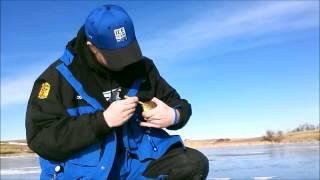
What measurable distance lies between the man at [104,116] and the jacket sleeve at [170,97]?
1cm

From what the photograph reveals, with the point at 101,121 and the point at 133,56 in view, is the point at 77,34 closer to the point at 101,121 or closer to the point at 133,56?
the point at 133,56

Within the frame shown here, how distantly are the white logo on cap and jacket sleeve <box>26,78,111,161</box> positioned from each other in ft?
1.48

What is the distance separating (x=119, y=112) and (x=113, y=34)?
0.47m

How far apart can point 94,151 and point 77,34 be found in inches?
31.0

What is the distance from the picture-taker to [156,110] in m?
3.29

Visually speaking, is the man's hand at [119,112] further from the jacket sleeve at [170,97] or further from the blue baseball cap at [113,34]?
the jacket sleeve at [170,97]

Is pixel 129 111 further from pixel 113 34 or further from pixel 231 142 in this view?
pixel 231 142

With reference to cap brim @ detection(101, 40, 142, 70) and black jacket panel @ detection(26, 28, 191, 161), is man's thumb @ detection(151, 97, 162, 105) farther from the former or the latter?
cap brim @ detection(101, 40, 142, 70)

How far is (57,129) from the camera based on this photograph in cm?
315

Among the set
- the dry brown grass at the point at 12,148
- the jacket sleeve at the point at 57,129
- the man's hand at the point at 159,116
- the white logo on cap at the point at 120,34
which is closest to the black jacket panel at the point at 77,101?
the jacket sleeve at the point at 57,129

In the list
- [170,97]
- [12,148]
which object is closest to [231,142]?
[12,148]

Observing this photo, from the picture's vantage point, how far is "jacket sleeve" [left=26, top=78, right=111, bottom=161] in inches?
123

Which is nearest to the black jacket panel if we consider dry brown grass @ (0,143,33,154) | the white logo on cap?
the white logo on cap

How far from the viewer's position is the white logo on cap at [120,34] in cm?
320
